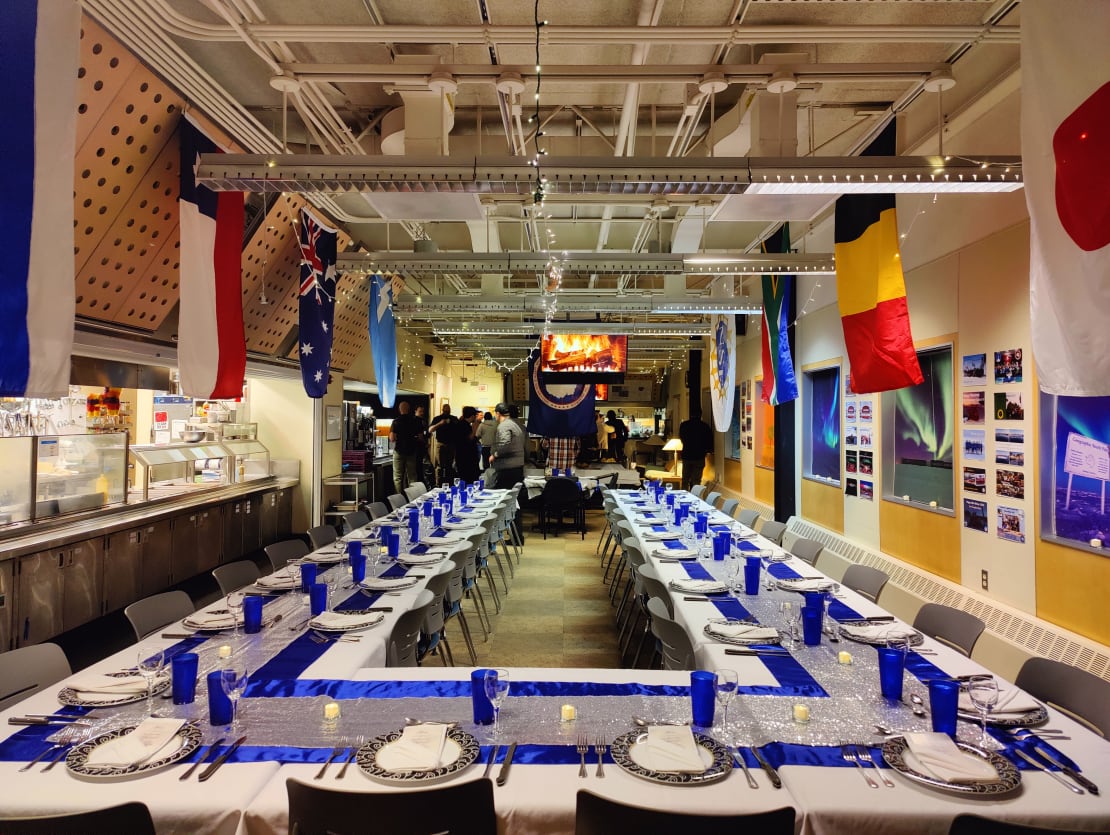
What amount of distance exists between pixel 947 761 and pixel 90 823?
221 cm

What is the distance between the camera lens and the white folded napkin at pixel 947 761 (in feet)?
5.53

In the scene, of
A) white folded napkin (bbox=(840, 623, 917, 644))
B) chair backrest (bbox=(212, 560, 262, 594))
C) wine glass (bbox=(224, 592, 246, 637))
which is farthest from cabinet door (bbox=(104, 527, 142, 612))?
white folded napkin (bbox=(840, 623, 917, 644))

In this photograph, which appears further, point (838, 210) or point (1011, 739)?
point (838, 210)

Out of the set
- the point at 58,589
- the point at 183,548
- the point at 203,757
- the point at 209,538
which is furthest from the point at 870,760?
the point at 209,538

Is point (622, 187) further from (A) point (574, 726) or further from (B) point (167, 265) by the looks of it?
(B) point (167, 265)

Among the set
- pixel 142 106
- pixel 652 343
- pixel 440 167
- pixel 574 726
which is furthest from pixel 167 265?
pixel 652 343

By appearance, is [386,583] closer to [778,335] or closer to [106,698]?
[106,698]

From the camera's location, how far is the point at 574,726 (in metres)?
2.02

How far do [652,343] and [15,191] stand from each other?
12554mm

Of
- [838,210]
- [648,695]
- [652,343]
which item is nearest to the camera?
[648,695]

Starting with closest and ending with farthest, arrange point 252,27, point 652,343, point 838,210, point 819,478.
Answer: point 252,27, point 838,210, point 819,478, point 652,343

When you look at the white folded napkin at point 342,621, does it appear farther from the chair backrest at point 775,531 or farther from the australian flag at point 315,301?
the chair backrest at point 775,531

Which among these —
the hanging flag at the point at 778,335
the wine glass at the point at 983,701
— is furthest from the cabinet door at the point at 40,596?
the hanging flag at the point at 778,335

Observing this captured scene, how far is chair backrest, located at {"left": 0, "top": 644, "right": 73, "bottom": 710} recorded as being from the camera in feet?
7.72
